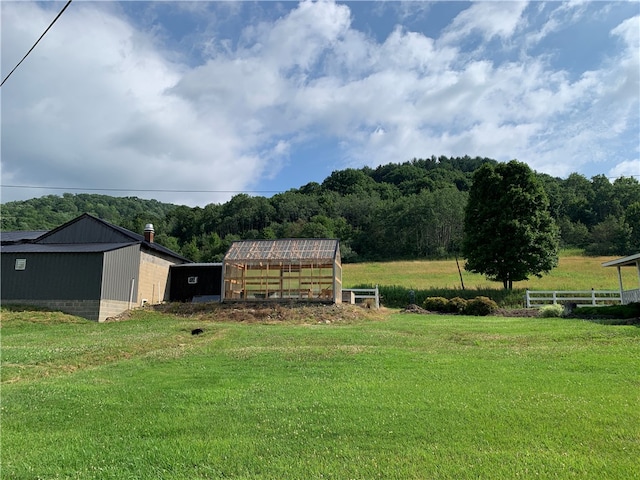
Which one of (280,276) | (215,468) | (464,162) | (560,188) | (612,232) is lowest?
(215,468)

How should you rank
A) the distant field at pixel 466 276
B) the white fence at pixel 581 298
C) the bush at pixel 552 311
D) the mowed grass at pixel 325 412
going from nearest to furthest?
1. the mowed grass at pixel 325 412
2. the bush at pixel 552 311
3. the white fence at pixel 581 298
4. the distant field at pixel 466 276

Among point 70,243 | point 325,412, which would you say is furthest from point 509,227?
point 325,412

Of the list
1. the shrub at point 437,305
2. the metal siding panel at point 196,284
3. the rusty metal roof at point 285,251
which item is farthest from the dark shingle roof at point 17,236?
the shrub at point 437,305

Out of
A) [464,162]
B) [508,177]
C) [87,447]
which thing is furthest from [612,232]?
[87,447]

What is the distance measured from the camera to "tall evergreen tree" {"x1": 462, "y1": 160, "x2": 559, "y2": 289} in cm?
3428

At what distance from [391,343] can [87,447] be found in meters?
8.97

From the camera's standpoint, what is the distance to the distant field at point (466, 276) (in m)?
39.6

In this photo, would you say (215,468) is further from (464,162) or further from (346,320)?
(464,162)

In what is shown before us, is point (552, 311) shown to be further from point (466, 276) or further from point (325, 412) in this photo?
point (466, 276)

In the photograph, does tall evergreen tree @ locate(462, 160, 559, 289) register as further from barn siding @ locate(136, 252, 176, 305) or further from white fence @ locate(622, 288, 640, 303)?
barn siding @ locate(136, 252, 176, 305)

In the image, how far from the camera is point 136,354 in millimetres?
11719

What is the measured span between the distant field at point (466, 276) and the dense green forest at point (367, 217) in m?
7.95

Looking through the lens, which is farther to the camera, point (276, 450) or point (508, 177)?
point (508, 177)

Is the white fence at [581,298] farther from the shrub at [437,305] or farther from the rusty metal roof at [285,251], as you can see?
the rusty metal roof at [285,251]
